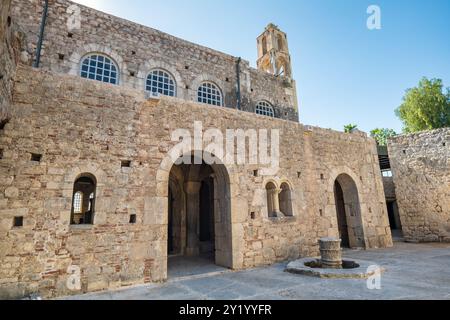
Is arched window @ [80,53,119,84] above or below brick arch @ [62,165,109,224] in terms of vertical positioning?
above

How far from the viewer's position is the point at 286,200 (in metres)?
7.90

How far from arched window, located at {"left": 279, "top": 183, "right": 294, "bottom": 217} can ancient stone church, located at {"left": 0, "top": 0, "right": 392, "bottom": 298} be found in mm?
42

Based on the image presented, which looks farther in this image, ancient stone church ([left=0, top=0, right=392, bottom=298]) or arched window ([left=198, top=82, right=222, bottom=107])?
arched window ([left=198, top=82, right=222, bottom=107])

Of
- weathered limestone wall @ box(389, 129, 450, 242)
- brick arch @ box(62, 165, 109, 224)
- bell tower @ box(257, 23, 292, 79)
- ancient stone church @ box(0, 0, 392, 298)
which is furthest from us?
bell tower @ box(257, 23, 292, 79)

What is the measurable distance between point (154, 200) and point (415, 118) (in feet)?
74.1

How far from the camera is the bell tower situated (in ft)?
44.0

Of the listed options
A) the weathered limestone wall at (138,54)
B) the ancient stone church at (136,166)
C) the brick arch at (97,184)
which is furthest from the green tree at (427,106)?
the brick arch at (97,184)

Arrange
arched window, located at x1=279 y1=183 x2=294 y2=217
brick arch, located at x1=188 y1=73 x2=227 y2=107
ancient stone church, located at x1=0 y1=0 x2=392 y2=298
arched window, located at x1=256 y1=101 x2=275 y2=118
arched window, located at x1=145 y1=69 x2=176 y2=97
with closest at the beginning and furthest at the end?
ancient stone church, located at x1=0 y1=0 x2=392 y2=298 < arched window, located at x1=279 y1=183 x2=294 y2=217 < arched window, located at x1=145 y1=69 x2=176 y2=97 < brick arch, located at x1=188 y1=73 x2=227 y2=107 < arched window, located at x1=256 y1=101 x2=275 y2=118

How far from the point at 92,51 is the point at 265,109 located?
7202 millimetres

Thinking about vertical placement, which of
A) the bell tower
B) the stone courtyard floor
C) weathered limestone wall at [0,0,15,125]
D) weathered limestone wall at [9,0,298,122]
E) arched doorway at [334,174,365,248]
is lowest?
the stone courtyard floor

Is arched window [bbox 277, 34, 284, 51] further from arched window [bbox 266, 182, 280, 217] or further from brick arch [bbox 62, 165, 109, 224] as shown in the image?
brick arch [bbox 62, 165, 109, 224]

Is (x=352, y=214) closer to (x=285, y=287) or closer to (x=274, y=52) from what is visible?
(x=285, y=287)

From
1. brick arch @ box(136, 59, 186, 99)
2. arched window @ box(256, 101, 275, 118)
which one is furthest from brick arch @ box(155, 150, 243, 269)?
arched window @ box(256, 101, 275, 118)

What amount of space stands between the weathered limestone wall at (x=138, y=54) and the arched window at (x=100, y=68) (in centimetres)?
17
